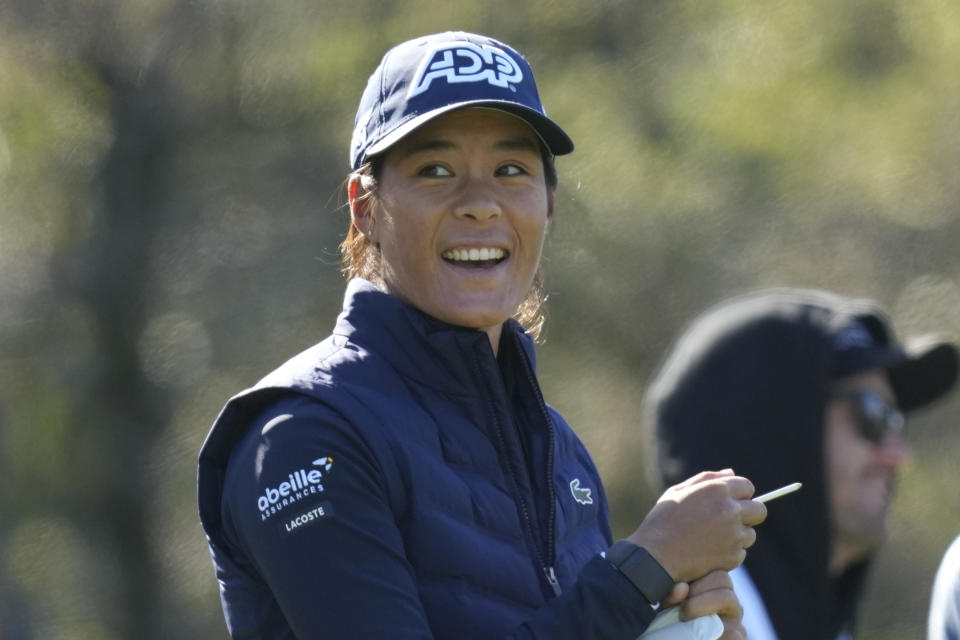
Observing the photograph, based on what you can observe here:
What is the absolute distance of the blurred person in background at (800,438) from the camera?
376cm

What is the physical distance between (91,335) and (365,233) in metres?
8.29

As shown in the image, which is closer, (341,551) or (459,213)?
(341,551)

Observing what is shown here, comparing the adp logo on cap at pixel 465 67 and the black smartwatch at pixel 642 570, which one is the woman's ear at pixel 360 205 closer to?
the adp logo on cap at pixel 465 67

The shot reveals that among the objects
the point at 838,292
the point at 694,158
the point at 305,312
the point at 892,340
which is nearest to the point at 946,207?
the point at 838,292

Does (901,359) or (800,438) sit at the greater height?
(901,359)

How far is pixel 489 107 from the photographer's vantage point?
2.84 meters

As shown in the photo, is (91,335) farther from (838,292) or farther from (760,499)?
(760,499)

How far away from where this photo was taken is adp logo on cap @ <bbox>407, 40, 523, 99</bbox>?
287cm

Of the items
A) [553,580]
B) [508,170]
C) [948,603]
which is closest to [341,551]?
[553,580]

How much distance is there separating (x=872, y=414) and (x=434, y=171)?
1.46 m

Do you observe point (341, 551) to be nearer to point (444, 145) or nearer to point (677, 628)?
point (677, 628)

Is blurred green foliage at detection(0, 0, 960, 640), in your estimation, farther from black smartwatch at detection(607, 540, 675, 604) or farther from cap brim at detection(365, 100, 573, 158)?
black smartwatch at detection(607, 540, 675, 604)

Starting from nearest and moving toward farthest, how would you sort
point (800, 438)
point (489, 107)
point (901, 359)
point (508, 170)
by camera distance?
point (489, 107), point (508, 170), point (800, 438), point (901, 359)

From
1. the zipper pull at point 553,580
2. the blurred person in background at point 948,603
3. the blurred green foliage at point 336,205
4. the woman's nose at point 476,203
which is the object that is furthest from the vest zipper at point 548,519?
the blurred green foliage at point 336,205
